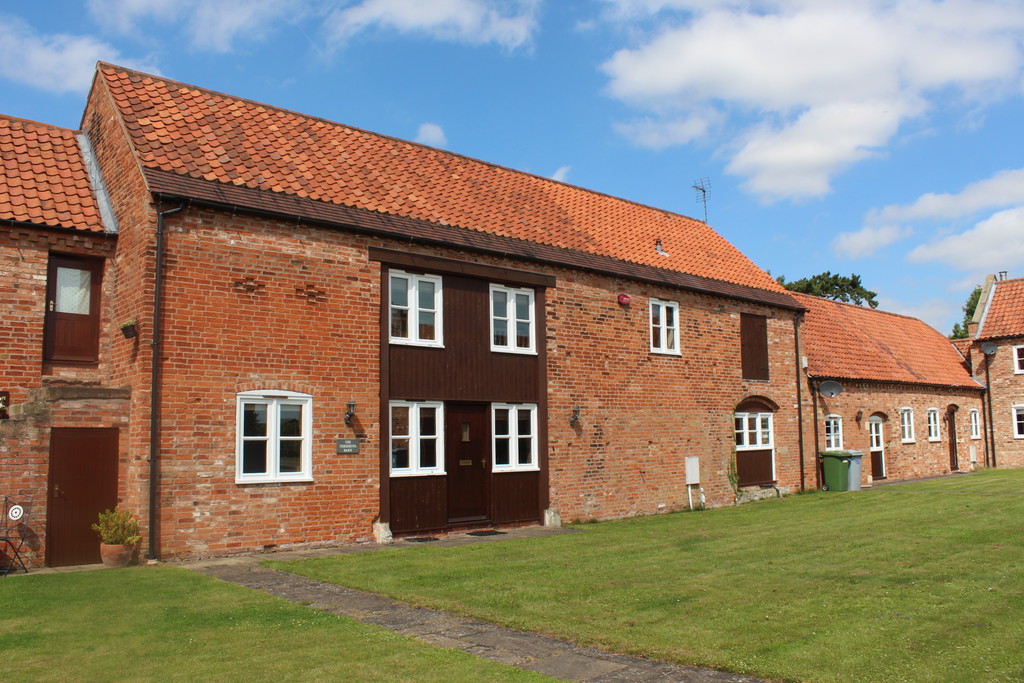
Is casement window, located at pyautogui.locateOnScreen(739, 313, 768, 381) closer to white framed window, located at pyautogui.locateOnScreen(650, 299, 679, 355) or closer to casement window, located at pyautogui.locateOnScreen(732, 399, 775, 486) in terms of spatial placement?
casement window, located at pyautogui.locateOnScreen(732, 399, 775, 486)

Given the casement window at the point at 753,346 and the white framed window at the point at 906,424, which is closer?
the casement window at the point at 753,346

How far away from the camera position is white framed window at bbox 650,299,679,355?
786 inches

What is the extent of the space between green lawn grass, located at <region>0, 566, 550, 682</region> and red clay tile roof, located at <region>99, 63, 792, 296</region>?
6660mm

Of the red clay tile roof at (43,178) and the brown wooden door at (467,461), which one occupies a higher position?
the red clay tile roof at (43,178)

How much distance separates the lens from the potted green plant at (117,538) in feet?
39.2

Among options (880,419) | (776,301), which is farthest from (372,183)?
(880,419)

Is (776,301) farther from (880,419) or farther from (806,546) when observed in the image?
(806,546)

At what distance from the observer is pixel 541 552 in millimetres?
12961

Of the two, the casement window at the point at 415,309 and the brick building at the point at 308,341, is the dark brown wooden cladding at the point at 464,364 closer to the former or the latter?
the brick building at the point at 308,341

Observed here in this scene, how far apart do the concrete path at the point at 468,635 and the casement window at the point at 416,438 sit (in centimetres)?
366

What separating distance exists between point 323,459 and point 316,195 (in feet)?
15.4

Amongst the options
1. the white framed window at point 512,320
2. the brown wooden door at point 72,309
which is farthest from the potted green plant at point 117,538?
the white framed window at point 512,320

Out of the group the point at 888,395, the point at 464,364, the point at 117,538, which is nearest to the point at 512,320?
the point at 464,364

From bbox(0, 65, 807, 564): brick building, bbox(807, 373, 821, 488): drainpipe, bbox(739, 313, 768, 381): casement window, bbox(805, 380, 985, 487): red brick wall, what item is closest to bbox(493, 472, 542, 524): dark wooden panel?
bbox(0, 65, 807, 564): brick building
